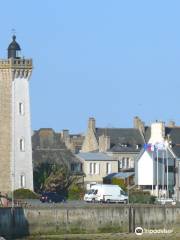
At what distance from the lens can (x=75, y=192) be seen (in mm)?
117500

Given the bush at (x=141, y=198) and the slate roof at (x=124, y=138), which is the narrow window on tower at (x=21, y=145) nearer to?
the bush at (x=141, y=198)

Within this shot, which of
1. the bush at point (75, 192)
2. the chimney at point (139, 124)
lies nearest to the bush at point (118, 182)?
the bush at point (75, 192)

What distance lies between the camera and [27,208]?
92000 mm

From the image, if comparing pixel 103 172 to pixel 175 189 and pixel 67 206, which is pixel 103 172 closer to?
pixel 175 189

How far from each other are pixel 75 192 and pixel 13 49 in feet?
41.9

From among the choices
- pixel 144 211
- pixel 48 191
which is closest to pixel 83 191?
pixel 48 191

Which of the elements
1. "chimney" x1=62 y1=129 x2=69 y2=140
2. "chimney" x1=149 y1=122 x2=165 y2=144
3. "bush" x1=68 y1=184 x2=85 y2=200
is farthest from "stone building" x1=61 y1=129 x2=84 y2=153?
"bush" x1=68 y1=184 x2=85 y2=200

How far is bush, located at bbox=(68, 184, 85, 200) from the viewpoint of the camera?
4533 inches

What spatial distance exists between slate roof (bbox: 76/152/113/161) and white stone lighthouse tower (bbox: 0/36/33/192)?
788 inches

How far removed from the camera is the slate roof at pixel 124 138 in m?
137

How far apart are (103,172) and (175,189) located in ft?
44.8

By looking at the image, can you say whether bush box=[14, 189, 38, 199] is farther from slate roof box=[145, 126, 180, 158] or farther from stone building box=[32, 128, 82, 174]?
Answer: slate roof box=[145, 126, 180, 158]

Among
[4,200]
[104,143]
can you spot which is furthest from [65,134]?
[4,200]

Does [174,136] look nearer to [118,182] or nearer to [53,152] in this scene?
[118,182]
